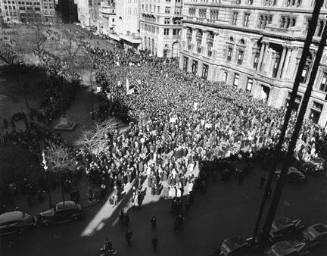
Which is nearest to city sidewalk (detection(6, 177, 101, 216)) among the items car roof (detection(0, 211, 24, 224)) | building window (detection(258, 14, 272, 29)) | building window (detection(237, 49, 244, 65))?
car roof (detection(0, 211, 24, 224))

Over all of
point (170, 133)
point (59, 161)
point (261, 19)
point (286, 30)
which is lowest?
point (170, 133)

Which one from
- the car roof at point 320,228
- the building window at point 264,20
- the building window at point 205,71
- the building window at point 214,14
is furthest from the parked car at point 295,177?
the building window at point 214,14

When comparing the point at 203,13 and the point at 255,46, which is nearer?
the point at 255,46

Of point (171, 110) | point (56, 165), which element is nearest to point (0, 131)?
Result: point (56, 165)

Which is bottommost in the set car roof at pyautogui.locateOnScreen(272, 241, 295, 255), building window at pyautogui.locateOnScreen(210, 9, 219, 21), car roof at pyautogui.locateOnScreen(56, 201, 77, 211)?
car roof at pyautogui.locateOnScreen(56, 201, 77, 211)

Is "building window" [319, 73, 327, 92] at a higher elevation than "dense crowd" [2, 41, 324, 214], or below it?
higher

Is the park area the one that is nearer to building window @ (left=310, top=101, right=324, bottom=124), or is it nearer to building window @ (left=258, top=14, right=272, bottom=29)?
building window @ (left=310, top=101, right=324, bottom=124)

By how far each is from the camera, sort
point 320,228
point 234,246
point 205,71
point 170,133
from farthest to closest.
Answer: point 205,71
point 170,133
point 320,228
point 234,246

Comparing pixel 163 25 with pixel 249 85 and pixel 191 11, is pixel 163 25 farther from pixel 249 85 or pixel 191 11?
pixel 249 85

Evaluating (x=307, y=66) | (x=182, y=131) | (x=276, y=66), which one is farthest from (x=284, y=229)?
(x=276, y=66)
